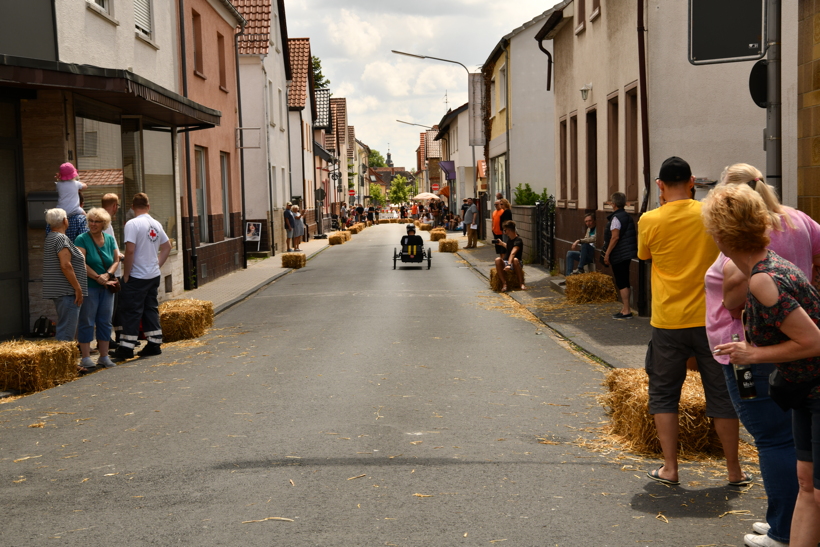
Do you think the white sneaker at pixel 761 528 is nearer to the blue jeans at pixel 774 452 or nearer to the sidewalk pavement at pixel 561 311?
the blue jeans at pixel 774 452

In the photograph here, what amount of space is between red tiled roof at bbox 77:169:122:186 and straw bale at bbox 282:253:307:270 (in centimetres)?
1107

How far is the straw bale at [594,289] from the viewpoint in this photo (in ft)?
50.4

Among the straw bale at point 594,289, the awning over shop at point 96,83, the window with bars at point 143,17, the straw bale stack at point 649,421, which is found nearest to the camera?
the straw bale stack at point 649,421

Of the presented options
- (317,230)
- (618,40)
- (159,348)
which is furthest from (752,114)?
(317,230)

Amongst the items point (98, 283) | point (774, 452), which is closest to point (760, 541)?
point (774, 452)

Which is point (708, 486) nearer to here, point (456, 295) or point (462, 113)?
point (456, 295)

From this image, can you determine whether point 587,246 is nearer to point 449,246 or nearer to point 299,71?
point 449,246

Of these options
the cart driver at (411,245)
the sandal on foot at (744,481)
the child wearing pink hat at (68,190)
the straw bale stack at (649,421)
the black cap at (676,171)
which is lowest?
the sandal on foot at (744,481)

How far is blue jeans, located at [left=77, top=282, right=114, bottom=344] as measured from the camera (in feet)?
33.4

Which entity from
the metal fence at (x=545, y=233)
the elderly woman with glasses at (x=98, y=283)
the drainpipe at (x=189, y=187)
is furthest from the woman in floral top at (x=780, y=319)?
the metal fence at (x=545, y=233)

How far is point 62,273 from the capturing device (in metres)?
9.66

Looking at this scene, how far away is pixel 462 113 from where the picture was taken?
58125mm

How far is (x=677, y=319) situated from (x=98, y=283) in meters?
6.85

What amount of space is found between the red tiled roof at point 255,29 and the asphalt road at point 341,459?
23.1 m
